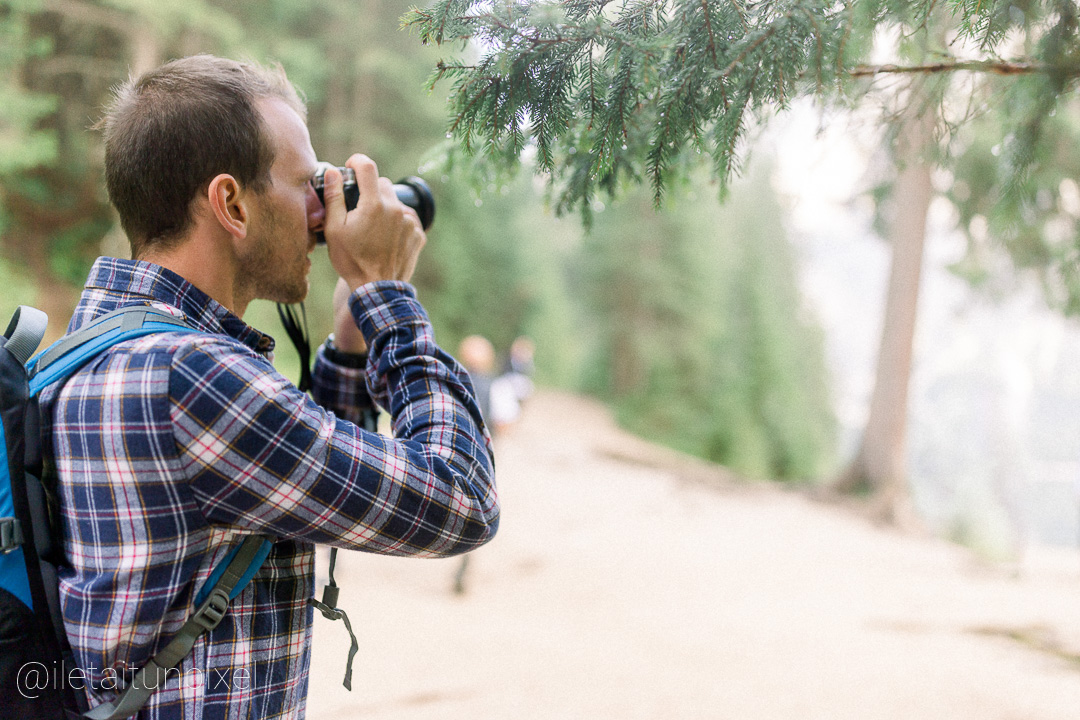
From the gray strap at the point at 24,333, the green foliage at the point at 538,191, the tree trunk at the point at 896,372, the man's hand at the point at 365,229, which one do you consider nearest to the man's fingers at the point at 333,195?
the man's hand at the point at 365,229

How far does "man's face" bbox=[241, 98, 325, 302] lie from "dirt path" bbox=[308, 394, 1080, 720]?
305 cm

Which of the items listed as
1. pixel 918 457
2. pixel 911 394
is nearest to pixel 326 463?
pixel 911 394

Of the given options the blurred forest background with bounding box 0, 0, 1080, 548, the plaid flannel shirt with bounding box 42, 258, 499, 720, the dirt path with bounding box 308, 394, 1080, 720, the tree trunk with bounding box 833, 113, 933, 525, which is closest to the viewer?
the plaid flannel shirt with bounding box 42, 258, 499, 720

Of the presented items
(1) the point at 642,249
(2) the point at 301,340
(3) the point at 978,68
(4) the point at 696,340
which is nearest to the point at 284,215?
(2) the point at 301,340

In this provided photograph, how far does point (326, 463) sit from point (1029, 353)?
48.1 m

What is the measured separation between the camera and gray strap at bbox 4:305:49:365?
1.13 metres

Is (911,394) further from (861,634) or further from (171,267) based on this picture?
(171,267)

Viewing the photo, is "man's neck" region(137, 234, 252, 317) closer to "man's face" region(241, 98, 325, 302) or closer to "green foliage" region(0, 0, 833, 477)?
"man's face" region(241, 98, 325, 302)

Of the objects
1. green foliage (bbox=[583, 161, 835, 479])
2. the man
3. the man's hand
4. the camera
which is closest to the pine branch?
the camera

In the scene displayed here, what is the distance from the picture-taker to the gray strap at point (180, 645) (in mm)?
1084

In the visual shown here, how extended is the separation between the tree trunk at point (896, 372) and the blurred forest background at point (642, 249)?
→ 0.12 m

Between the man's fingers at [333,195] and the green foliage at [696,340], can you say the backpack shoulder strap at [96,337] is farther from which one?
the green foliage at [696,340]

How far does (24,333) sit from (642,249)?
2096 centimetres

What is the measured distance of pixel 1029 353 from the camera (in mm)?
40188
